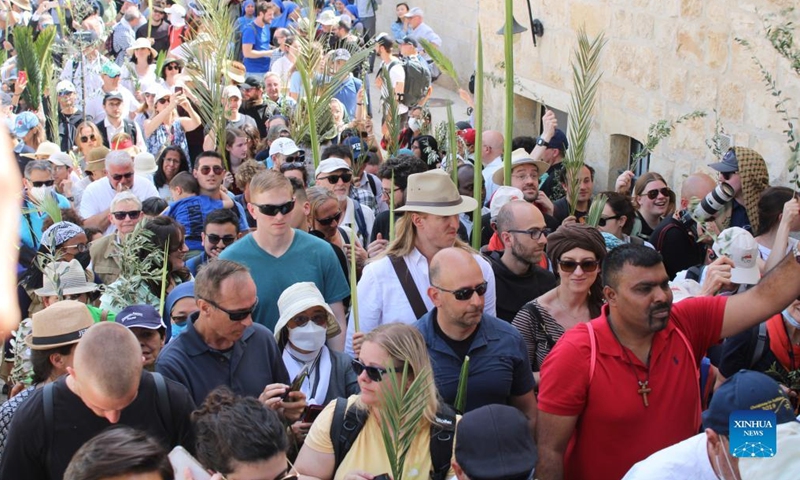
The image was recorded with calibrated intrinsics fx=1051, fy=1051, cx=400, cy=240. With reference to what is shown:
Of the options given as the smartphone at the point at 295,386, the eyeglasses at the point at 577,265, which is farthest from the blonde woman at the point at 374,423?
the eyeglasses at the point at 577,265

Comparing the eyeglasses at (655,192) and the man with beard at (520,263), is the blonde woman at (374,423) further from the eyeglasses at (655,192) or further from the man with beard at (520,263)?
the eyeglasses at (655,192)

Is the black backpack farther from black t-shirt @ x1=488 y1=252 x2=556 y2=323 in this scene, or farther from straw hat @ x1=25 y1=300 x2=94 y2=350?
black t-shirt @ x1=488 y1=252 x2=556 y2=323

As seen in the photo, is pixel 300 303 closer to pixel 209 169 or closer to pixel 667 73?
pixel 209 169

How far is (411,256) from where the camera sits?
5.29 meters

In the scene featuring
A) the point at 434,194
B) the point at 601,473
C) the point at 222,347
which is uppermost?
the point at 434,194

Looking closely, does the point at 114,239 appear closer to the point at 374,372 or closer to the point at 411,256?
the point at 411,256

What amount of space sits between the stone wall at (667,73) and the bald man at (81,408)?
5.40 meters

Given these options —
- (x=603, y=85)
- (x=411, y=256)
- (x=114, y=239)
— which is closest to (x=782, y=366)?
(x=411, y=256)

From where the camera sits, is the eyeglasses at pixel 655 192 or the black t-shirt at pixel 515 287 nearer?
the black t-shirt at pixel 515 287

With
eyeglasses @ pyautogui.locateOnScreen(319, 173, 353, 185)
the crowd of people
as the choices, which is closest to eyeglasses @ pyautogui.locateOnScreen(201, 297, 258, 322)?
the crowd of people

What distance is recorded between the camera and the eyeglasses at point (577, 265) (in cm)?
494

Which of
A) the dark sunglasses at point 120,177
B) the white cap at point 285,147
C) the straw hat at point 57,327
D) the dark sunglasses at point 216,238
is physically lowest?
the dark sunglasses at point 216,238

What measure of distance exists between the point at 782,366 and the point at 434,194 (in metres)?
1.93

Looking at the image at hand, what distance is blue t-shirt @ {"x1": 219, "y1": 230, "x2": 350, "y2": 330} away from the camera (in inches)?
215
